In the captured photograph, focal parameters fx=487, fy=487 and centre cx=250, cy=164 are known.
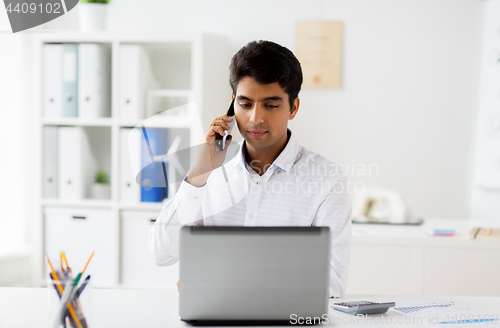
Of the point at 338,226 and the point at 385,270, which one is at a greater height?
the point at 338,226

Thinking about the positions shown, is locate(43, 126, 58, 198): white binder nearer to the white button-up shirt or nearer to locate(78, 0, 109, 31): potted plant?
locate(78, 0, 109, 31): potted plant

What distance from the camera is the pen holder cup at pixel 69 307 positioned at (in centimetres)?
88

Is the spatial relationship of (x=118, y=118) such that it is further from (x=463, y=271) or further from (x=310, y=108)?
(x=463, y=271)

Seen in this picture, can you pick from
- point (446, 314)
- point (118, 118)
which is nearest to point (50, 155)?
point (118, 118)

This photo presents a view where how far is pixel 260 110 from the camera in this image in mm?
1359

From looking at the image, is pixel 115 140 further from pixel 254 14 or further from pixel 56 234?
pixel 254 14

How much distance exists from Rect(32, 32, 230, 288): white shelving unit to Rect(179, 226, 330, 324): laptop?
1578 millimetres

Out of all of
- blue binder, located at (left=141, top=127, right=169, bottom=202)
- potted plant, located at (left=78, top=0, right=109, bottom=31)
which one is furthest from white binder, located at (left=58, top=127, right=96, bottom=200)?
potted plant, located at (left=78, top=0, right=109, bottom=31)

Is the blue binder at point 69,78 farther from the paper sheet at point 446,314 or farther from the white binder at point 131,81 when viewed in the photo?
the paper sheet at point 446,314

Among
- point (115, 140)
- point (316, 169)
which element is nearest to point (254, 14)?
point (115, 140)

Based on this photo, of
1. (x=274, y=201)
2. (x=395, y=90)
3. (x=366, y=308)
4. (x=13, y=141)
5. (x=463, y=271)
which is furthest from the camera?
(x=13, y=141)

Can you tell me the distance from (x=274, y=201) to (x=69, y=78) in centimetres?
155

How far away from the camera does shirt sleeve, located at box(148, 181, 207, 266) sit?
1271mm

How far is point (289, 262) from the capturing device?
2.93 ft
